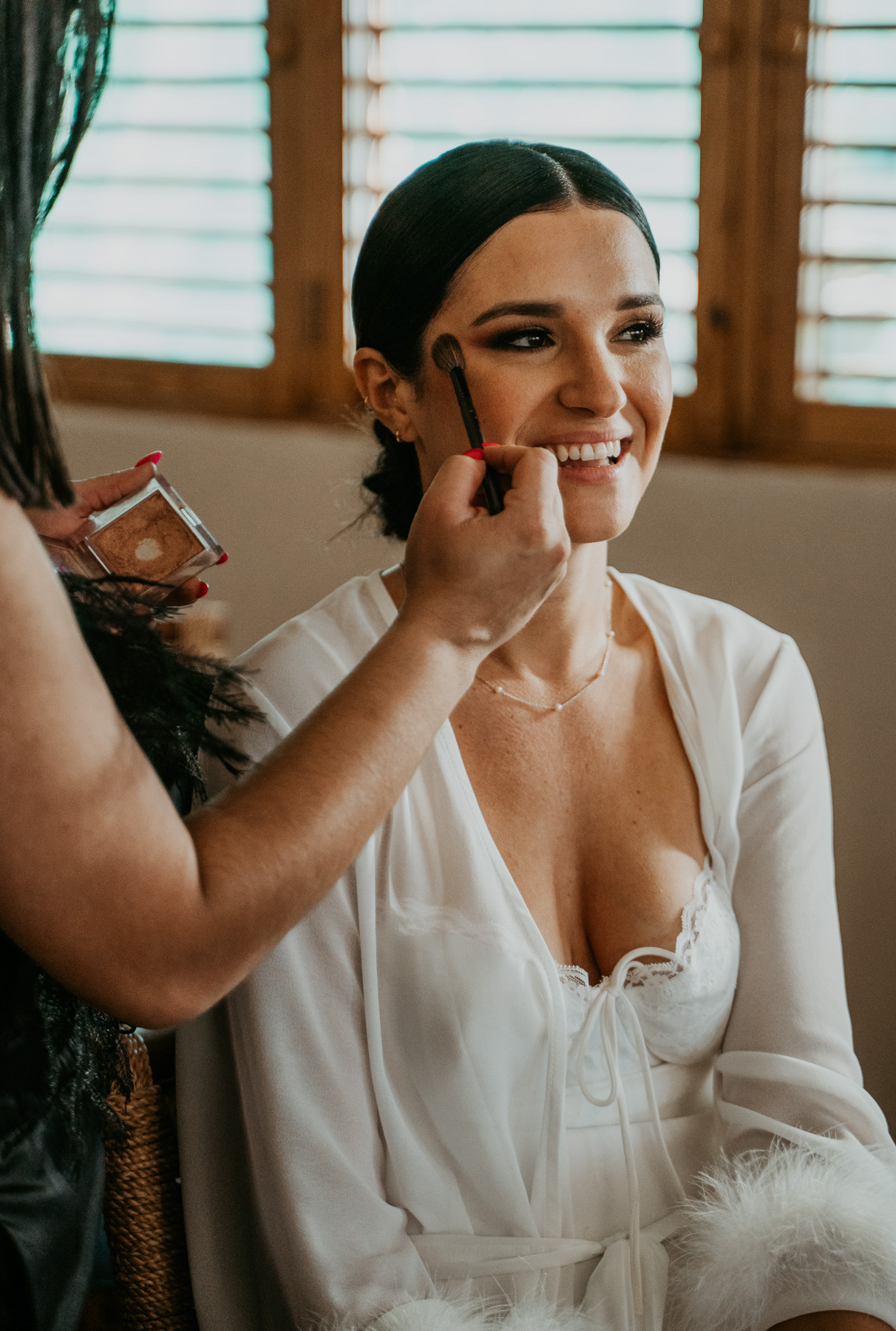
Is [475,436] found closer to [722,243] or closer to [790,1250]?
[790,1250]

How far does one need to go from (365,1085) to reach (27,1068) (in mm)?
302

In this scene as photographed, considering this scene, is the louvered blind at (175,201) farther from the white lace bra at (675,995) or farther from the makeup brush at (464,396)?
the white lace bra at (675,995)

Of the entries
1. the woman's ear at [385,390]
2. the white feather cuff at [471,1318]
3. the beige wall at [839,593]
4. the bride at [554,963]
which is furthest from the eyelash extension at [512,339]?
the beige wall at [839,593]

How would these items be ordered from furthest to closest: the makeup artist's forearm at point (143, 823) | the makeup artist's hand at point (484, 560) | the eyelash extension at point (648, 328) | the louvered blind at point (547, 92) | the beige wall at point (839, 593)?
the louvered blind at point (547, 92), the beige wall at point (839, 593), the eyelash extension at point (648, 328), the makeup artist's hand at point (484, 560), the makeup artist's forearm at point (143, 823)

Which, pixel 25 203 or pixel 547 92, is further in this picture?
pixel 547 92

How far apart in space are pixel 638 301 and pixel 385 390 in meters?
0.26

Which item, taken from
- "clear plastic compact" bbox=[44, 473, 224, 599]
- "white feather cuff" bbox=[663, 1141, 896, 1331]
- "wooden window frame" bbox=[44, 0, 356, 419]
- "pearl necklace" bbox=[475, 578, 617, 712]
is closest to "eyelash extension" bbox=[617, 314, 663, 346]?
"pearl necklace" bbox=[475, 578, 617, 712]

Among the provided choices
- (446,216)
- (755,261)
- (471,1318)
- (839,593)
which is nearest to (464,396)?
(446,216)

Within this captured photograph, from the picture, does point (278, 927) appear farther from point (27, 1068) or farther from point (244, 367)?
point (244, 367)

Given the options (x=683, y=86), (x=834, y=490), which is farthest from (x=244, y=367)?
(x=834, y=490)

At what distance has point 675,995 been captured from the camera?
110cm

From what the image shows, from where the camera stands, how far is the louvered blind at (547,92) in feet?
6.92

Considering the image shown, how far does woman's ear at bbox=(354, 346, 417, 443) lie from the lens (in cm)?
124

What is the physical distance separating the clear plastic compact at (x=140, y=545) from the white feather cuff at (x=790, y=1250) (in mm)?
646
